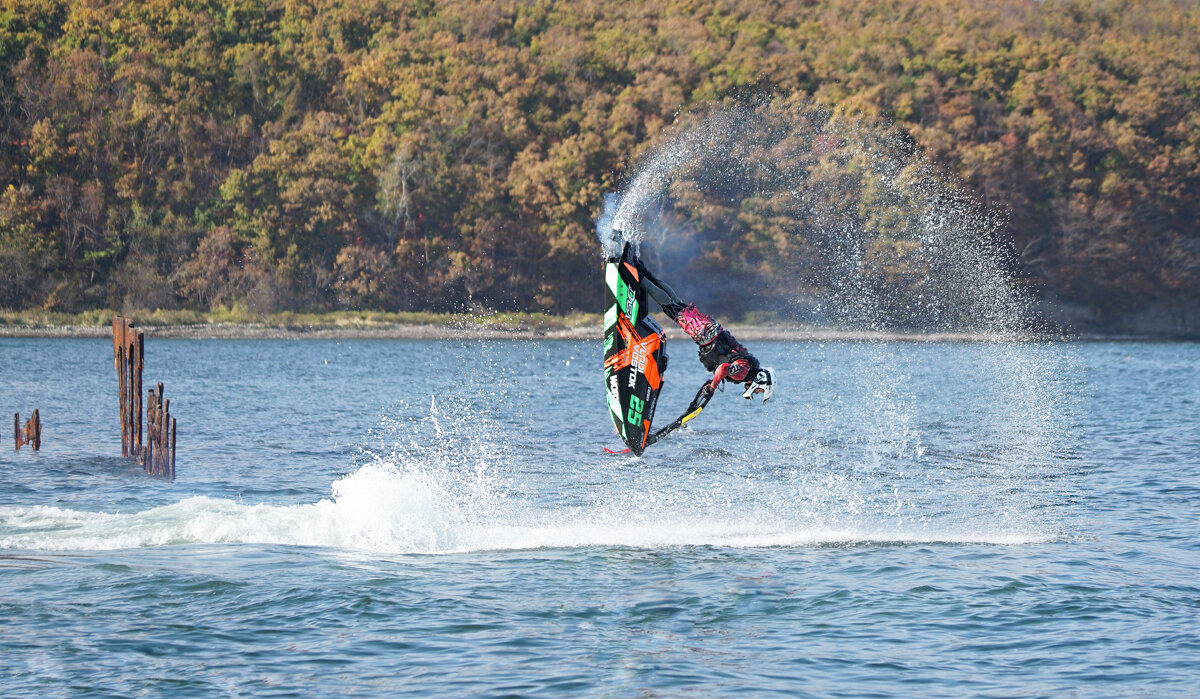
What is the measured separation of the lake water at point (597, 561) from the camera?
41.3 ft

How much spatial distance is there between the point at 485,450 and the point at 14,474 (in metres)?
9.40

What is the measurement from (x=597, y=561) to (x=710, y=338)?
325 cm

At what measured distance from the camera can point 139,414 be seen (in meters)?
25.8

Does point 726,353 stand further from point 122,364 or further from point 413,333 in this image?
point 413,333

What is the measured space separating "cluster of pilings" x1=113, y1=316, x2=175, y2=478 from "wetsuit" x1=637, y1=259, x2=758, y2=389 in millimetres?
11332

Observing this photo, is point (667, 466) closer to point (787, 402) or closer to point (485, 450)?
point (485, 450)

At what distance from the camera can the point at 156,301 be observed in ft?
282

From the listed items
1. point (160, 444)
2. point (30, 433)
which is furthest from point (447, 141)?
point (160, 444)

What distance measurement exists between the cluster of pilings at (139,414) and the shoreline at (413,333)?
52488 millimetres

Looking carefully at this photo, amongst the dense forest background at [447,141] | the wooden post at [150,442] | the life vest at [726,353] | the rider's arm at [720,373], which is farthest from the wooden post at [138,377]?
the dense forest background at [447,141]

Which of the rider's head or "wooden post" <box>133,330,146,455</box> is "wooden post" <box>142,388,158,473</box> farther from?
the rider's head

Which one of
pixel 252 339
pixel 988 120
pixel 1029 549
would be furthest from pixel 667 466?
pixel 988 120

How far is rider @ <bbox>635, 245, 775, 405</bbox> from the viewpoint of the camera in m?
15.9

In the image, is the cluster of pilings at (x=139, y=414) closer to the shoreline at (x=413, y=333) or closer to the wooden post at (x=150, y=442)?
the wooden post at (x=150, y=442)
